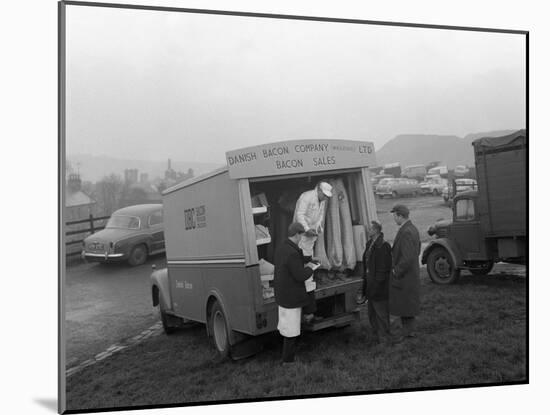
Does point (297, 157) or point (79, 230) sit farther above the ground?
point (297, 157)

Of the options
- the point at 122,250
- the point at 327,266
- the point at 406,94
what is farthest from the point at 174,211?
the point at 406,94

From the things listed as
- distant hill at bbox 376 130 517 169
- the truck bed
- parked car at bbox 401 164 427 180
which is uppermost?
distant hill at bbox 376 130 517 169

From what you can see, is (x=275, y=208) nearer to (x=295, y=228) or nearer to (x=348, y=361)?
(x=295, y=228)

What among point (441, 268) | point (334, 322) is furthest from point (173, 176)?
point (441, 268)

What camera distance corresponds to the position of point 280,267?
6.38 metres

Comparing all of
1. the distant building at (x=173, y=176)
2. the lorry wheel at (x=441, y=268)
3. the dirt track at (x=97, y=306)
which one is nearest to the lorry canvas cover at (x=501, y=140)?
the lorry wheel at (x=441, y=268)

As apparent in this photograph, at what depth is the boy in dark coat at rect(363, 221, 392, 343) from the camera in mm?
6805

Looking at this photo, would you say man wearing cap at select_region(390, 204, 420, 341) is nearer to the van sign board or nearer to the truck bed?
the truck bed

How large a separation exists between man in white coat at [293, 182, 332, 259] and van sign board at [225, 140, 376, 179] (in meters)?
0.24

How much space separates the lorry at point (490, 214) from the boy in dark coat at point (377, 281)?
91 centimetres

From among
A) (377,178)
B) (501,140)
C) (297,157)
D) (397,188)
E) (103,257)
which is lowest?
(103,257)

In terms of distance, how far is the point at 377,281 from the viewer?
6.84m

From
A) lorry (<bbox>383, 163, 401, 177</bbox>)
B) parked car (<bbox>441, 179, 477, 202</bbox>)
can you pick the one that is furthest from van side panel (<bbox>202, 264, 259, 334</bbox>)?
parked car (<bbox>441, 179, 477, 202</bbox>)

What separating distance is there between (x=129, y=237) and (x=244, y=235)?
4.00 ft
